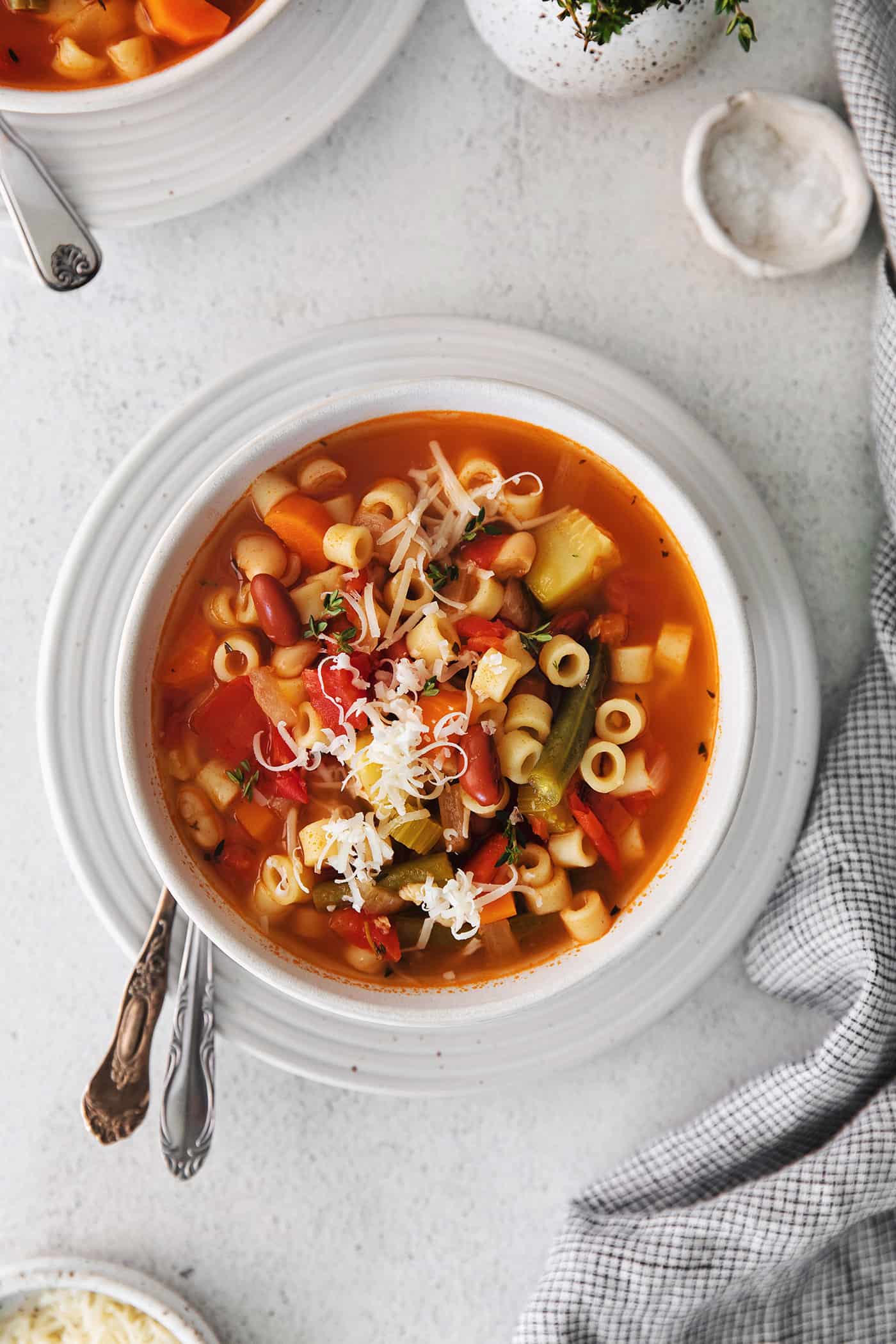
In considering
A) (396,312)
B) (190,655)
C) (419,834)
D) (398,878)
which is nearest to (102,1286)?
(398,878)

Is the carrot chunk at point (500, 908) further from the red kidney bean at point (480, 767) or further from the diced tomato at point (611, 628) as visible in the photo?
the diced tomato at point (611, 628)

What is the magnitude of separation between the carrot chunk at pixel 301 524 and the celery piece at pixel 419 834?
0.49 meters

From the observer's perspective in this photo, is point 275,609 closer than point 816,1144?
Yes

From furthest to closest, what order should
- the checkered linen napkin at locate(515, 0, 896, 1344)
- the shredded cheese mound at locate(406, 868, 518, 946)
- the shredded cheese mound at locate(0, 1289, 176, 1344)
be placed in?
the shredded cheese mound at locate(0, 1289, 176, 1344) < the checkered linen napkin at locate(515, 0, 896, 1344) < the shredded cheese mound at locate(406, 868, 518, 946)

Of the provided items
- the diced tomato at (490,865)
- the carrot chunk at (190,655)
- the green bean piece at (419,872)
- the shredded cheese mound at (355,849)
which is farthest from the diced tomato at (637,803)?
the carrot chunk at (190,655)

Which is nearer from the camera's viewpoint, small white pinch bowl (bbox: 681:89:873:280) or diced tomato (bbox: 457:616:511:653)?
diced tomato (bbox: 457:616:511:653)

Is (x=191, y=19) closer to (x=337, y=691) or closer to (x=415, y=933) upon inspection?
(x=337, y=691)

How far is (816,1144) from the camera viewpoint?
2227 millimetres

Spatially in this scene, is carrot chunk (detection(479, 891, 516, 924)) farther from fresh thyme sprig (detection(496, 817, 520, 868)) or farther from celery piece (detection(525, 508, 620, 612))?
celery piece (detection(525, 508, 620, 612))

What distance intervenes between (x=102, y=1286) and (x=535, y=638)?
159 cm

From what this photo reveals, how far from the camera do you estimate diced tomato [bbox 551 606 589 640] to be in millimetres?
1923

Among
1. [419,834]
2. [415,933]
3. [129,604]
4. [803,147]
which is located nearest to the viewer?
[419,834]

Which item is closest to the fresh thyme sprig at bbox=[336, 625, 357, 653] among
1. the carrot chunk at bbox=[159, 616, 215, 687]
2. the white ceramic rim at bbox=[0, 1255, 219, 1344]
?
the carrot chunk at bbox=[159, 616, 215, 687]

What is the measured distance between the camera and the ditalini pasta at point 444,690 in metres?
1.86
